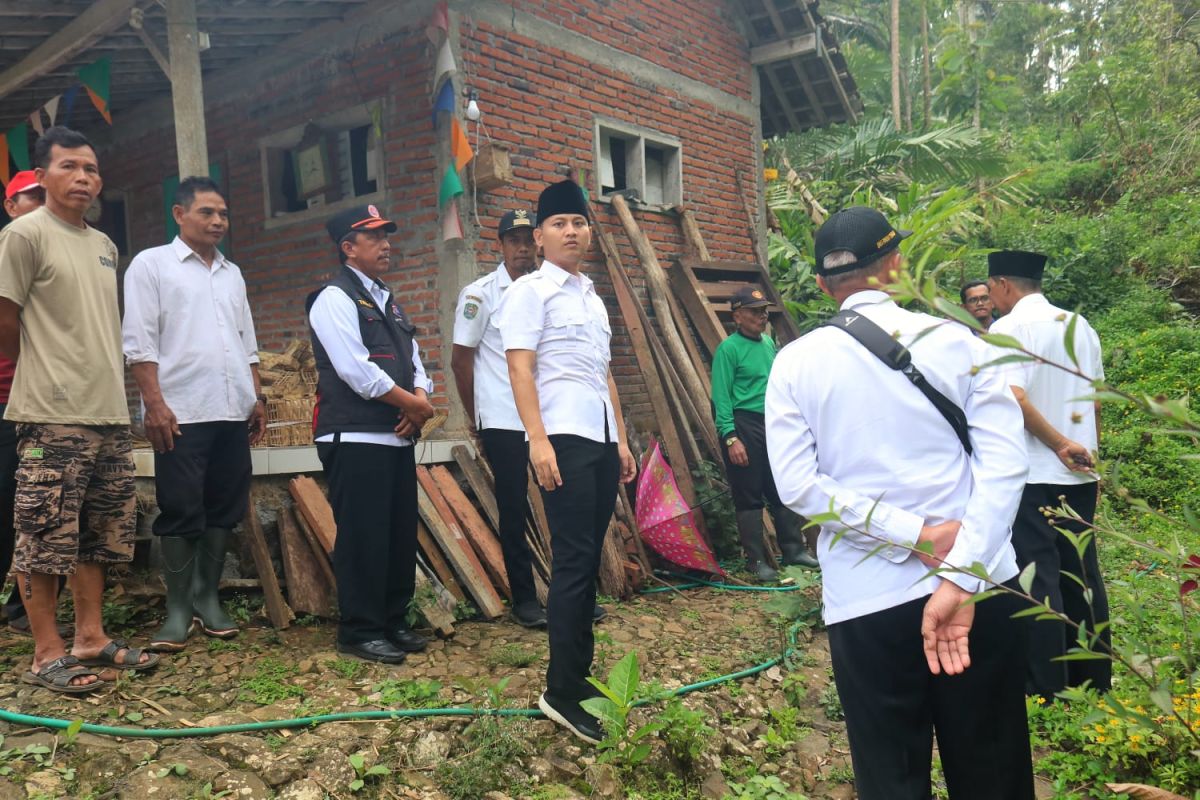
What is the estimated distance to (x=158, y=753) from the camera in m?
2.88

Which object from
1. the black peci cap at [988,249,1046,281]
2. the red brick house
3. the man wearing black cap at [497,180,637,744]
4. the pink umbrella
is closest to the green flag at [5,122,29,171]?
the red brick house

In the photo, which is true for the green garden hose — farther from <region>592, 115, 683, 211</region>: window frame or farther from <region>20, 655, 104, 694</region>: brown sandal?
<region>592, 115, 683, 211</region>: window frame

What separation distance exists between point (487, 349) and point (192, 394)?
1552 mm

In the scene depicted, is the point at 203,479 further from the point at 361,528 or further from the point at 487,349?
the point at 487,349

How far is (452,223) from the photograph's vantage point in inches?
245

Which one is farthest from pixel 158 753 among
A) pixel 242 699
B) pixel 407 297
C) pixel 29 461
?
pixel 407 297

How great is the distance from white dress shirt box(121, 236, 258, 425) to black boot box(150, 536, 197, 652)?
56 cm

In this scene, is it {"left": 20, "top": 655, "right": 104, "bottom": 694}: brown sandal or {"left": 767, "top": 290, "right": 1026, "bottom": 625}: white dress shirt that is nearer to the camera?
{"left": 767, "top": 290, "right": 1026, "bottom": 625}: white dress shirt

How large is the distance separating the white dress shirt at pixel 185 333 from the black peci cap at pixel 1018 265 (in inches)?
140

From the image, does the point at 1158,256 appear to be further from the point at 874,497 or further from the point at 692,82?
the point at 874,497

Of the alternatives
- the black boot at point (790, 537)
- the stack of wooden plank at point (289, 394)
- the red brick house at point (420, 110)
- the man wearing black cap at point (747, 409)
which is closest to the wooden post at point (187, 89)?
the red brick house at point (420, 110)

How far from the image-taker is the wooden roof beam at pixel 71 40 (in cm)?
555

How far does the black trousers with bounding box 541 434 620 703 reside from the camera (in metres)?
3.16

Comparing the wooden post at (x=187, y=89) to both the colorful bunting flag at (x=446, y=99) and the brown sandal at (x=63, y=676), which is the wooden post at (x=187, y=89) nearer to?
the colorful bunting flag at (x=446, y=99)
